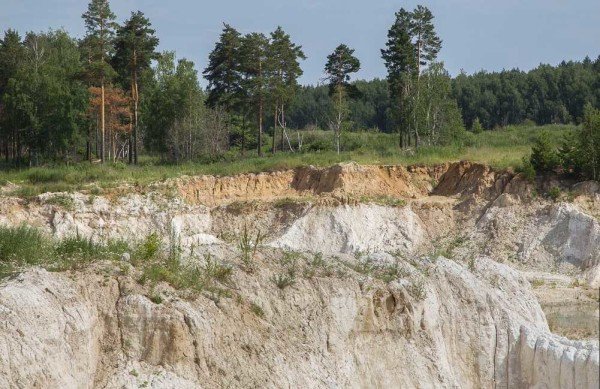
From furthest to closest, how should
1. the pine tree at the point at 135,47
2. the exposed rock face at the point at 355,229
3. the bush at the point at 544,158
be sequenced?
1. the pine tree at the point at 135,47
2. the bush at the point at 544,158
3. the exposed rock face at the point at 355,229

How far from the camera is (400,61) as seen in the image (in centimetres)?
6544

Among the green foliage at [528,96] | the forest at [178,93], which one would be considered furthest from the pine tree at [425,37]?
the green foliage at [528,96]

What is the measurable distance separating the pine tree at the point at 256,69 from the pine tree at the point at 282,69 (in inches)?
21.4

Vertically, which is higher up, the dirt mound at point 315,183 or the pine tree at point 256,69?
the pine tree at point 256,69

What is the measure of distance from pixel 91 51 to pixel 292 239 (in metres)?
20.2

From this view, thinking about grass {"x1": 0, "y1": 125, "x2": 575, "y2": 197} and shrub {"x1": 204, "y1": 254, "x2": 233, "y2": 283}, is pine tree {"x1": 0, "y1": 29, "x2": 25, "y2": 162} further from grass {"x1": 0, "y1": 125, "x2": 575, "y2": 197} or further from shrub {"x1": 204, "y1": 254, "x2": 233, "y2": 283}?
shrub {"x1": 204, "y1": 254, "x2": 233, "y2": 283}

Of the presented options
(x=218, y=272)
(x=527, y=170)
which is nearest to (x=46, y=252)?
(x=218, y=272)

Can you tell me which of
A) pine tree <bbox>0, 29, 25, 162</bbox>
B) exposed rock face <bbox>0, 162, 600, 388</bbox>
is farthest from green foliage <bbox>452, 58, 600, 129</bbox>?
exposed rock face <bbox>0, 162, 600, 388</bbox>

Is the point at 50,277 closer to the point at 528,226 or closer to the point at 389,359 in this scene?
the point at 389,359

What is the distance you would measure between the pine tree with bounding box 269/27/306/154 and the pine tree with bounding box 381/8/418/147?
599 centimetres

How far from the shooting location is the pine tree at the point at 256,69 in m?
61.8

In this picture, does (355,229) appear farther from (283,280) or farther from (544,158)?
(283,280)

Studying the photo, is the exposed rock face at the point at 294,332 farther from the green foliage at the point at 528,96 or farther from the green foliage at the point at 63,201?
the green foliage at the point at 528,96

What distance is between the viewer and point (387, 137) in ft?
250
